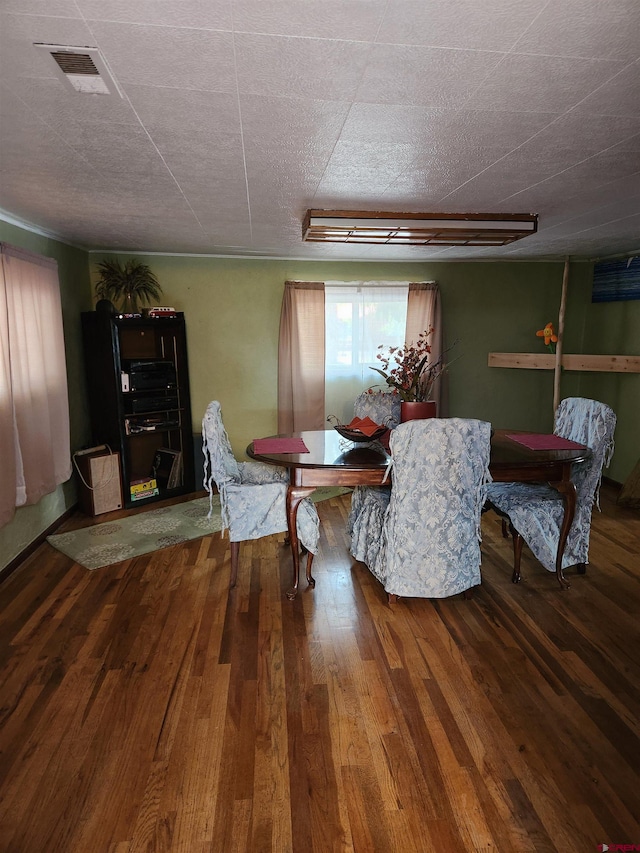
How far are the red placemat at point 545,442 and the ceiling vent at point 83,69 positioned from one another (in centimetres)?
268

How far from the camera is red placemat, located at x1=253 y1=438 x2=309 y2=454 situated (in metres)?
2.99

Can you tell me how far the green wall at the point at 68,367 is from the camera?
331cm

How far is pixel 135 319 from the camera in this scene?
435 cm

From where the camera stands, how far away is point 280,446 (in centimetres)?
309

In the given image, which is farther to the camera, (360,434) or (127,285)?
(127,285)

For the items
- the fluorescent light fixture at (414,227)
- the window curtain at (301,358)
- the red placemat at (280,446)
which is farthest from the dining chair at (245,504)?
the window curtain at (301,358)

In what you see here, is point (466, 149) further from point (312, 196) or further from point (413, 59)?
point (312, 196)

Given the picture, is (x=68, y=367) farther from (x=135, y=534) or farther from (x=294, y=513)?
(x=294, y=513)

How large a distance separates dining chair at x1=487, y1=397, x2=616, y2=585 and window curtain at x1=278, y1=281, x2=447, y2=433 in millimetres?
2035

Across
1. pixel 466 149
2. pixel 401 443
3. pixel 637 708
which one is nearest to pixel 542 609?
pixel 637 708

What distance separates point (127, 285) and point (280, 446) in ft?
8.26

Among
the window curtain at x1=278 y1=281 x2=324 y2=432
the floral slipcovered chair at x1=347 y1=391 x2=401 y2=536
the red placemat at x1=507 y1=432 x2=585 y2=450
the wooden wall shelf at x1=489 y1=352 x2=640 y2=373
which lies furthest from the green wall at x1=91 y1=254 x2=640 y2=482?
the red placemat at x1=507 y1=432 x2=585 y2=450

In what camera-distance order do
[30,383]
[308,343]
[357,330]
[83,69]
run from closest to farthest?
[83,69], [30,383], [308,343], [357,330]

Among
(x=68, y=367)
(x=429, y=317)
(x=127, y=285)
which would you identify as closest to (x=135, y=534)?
(x=68, y=367)
